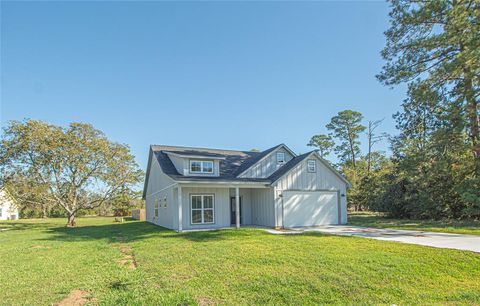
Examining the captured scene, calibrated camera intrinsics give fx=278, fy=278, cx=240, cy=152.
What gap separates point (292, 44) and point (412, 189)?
13696mm

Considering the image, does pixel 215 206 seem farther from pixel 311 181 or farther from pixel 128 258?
pixel 128 258

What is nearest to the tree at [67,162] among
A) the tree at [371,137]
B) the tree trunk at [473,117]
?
the tree trunk at [473,117]

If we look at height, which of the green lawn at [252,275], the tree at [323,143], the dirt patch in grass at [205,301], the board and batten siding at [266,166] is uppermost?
the tree at [323,143]

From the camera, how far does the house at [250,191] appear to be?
1563 centimetres

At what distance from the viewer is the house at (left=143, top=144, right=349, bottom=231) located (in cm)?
1563

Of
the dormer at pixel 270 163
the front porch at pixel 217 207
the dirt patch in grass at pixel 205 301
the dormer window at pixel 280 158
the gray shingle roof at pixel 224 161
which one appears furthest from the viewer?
the dormer window at pixel 280 158

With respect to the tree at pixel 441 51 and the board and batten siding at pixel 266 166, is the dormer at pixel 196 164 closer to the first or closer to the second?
the board and batten siding at pixel 266 166

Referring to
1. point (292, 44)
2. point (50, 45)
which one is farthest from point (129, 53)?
point (292, 44)

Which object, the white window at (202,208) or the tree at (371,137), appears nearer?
the white window at (202,208)

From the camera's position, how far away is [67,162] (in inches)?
906

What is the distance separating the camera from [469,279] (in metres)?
5.83

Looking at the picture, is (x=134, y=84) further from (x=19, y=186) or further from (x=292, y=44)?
(x=19, y=186)

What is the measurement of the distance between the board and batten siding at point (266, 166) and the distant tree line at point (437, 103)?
24.4ft

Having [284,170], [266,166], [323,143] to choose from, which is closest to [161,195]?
[266,166]
